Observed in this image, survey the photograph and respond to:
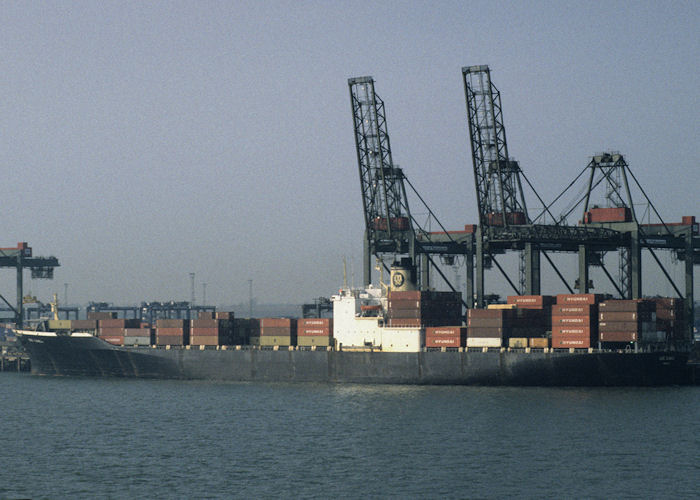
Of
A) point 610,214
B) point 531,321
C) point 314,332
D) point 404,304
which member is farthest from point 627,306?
point 314,332

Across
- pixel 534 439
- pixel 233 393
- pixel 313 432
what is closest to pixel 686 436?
pixel 534 439

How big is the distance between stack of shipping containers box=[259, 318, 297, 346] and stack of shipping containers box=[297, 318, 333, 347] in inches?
28.6

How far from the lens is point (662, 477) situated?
45.8 m

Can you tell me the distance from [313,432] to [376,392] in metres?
21.1

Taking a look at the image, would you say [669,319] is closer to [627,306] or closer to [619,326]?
[627,306]

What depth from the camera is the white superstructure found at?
280ft

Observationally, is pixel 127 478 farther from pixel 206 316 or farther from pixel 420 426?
pixel 206 316

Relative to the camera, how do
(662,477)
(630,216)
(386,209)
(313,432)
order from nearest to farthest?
(662,477) < (313,432) < (630,216) < (386,209)

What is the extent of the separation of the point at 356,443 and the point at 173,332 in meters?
43.2

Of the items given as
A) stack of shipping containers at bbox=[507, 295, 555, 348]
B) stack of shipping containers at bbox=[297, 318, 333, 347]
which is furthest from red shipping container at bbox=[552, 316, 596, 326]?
stack of shipping containers at bbox=[297, 318, 333, 347]

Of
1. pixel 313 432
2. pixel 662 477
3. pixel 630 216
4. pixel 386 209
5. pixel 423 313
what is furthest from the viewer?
pixel 386 209

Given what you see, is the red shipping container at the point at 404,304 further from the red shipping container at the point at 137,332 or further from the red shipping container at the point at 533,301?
the red shipping container at the point at 137,332

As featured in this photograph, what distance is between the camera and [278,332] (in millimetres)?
92312

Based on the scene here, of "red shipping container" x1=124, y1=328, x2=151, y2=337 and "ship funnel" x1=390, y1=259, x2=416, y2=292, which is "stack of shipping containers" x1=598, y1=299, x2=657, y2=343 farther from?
"red shipping container" x1=124, y1=328, x2=151, y2=337
